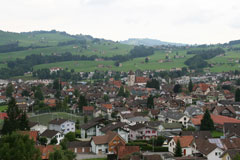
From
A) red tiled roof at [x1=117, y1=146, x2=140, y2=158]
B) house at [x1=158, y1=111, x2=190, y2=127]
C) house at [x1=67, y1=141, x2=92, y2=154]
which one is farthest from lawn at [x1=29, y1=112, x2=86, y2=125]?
red tiled roof at [x1=117, y1=146, x2=140, y2=158]

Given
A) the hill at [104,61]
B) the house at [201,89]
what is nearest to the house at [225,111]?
the house at [201,89]

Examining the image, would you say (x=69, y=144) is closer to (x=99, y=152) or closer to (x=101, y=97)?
(x=99, y=152)

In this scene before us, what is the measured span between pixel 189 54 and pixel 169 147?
→ 13691cm

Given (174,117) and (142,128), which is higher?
(142,128)

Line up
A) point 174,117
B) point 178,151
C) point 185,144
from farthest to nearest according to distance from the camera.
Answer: point 174,117 < point 185,144 < point 178,151

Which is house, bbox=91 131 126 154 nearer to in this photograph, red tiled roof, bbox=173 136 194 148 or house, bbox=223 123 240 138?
red tiled roof, bbox=173 136 194 148

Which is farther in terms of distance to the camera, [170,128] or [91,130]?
[170,128]

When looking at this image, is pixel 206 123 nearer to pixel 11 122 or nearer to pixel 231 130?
pixel 231 130

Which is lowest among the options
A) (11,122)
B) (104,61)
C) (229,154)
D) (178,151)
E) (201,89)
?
(201,89)

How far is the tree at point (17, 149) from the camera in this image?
21.9 meters

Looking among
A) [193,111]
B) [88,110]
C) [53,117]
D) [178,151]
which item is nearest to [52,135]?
[53,117]

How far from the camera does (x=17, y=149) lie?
872 inches

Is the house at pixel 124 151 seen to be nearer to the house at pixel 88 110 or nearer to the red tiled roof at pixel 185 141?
the red tiled roof at pixel 185 141

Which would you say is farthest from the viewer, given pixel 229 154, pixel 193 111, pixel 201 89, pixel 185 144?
pixel 201 89
